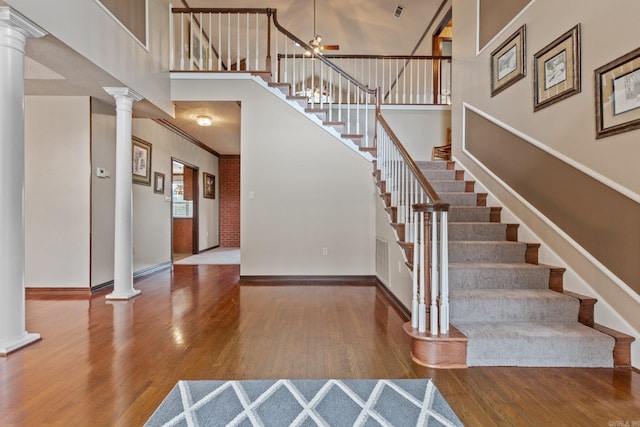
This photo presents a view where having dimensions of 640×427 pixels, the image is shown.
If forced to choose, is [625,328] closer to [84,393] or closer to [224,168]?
[84,393]

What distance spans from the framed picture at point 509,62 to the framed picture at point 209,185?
6.26m

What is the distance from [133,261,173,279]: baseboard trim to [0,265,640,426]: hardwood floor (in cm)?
130

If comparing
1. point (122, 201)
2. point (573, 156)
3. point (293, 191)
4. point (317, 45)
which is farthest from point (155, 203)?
point (573, 156)

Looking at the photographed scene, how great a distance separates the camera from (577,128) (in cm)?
242

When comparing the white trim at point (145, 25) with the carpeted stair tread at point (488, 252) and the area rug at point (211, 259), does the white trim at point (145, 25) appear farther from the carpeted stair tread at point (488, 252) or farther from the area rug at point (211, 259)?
the carpeted stair tread at point (488, 252)

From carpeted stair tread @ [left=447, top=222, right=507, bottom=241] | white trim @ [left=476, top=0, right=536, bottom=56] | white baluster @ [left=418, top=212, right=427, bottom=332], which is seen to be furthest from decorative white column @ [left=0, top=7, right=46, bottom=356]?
white trim @ [left=476, top=0, right=536, bottom=56]

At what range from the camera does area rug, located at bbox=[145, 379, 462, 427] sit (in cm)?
150

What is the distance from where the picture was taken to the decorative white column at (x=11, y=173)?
2.21 meters

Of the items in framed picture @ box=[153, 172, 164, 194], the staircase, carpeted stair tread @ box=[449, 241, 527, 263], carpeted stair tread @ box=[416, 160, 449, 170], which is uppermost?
carpeted stair tread @ box=[416, 160, 449, 170]

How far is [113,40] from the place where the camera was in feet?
10.4

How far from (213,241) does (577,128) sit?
25.4ft

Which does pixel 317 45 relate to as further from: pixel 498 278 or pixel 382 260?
pixel 498 278

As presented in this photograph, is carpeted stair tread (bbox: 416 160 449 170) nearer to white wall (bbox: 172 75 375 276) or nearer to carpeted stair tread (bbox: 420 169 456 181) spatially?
carpeted stair tread (bbox: 420 169 456 181)

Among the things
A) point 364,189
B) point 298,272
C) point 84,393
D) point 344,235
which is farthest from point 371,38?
point 84,393
